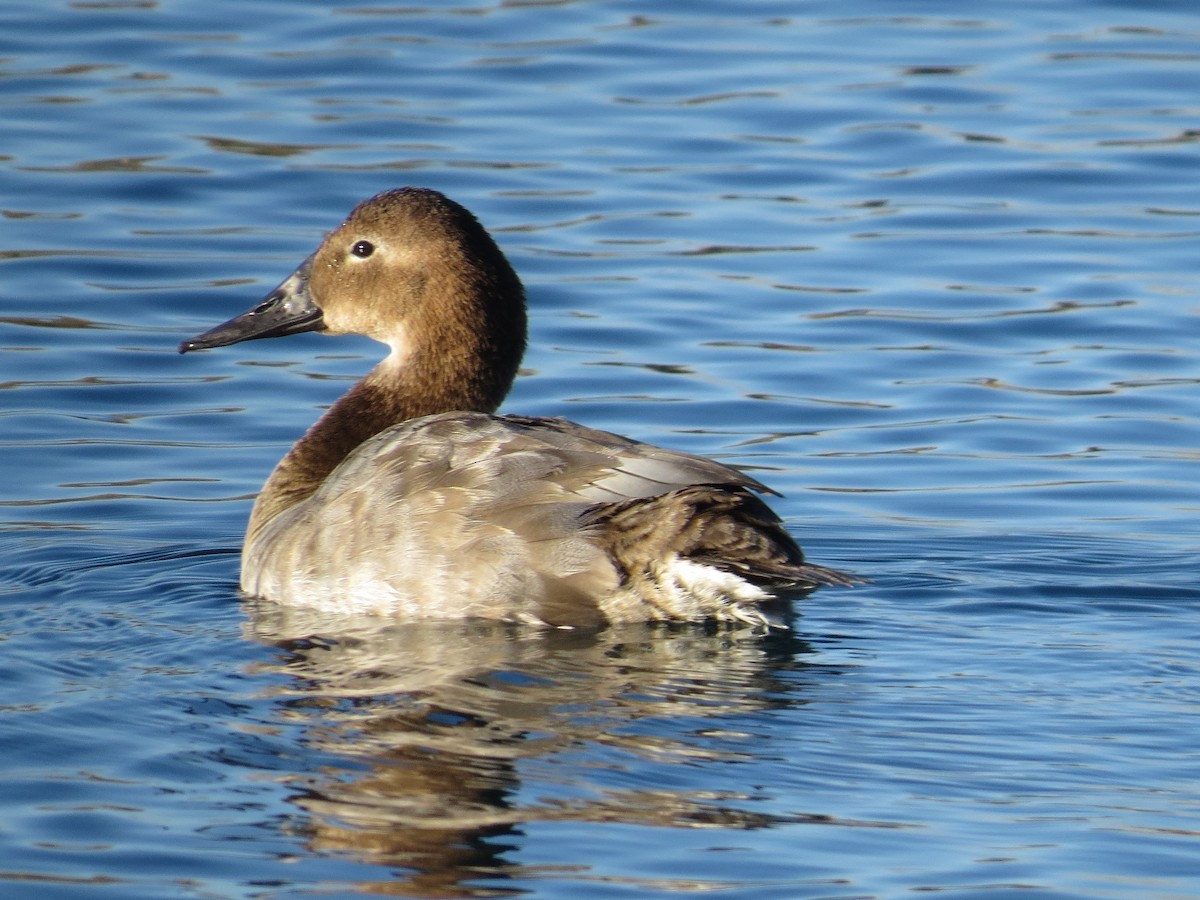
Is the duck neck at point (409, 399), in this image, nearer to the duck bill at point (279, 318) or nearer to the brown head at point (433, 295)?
the brown head at point (433, 295)

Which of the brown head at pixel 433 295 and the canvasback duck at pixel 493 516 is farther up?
the brown head at pixel 433 295

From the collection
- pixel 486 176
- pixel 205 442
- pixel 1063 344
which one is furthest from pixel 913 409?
pixel 486 176

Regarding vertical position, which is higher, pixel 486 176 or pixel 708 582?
pixel 486 176

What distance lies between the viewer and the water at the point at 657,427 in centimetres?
506

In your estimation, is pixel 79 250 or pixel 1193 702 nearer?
pixel 1193 702

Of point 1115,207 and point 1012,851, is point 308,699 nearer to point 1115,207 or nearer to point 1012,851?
point 1012,851

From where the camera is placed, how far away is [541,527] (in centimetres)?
645

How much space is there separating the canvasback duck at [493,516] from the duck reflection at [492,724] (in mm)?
114

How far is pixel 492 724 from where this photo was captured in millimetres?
5676

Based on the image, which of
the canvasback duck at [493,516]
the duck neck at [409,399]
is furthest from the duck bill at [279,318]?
the canvasback duck at [493,516]

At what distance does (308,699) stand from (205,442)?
347cm

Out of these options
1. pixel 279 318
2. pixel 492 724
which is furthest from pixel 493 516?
pixel 279 318

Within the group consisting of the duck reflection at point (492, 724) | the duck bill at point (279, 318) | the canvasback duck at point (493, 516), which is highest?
the duck bill at point (279, 318)

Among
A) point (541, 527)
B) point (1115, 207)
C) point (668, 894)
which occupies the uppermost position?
point (1115, 207)
